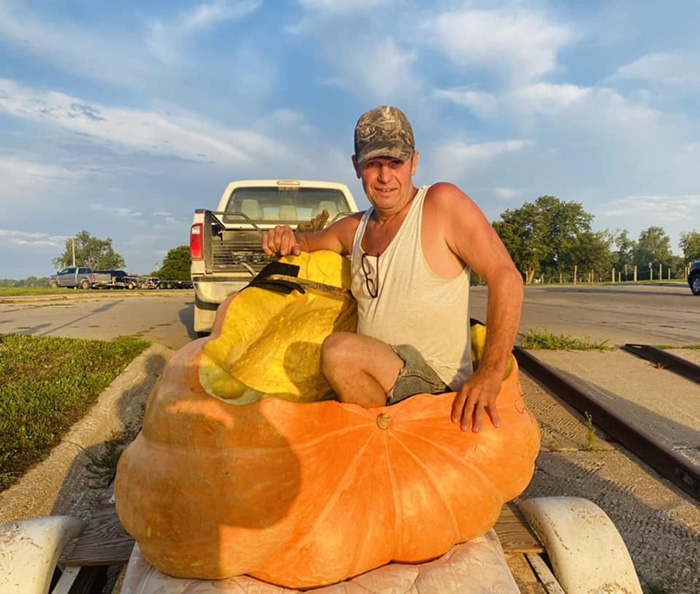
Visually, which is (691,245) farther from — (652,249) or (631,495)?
(631,495)

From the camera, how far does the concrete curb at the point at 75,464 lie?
2.95m

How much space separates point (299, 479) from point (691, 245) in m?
85.7

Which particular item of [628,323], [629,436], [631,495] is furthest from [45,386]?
[628,323]

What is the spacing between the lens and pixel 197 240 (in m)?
6.35

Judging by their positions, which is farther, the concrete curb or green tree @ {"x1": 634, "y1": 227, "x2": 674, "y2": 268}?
green tree @ {"x1": 634, "y1": 227, "x2": 674, "y2": 268}

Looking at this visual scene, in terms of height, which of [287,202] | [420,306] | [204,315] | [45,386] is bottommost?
[45,386]

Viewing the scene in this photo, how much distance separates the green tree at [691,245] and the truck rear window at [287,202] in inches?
3040

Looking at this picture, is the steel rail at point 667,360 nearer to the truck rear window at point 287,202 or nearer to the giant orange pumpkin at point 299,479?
the truck rear window at point 287,202

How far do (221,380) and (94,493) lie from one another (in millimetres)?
2160

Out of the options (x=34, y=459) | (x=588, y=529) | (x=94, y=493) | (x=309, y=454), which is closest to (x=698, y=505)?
(x=588, y=529)

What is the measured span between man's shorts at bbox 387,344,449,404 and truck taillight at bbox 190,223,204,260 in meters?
4.71

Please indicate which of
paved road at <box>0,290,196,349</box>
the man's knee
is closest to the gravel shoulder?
the man's knee

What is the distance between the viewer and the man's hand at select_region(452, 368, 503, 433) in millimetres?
1841

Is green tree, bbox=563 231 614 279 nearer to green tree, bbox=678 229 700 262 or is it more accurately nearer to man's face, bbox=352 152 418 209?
green tree, bbox=678 229 700 262
